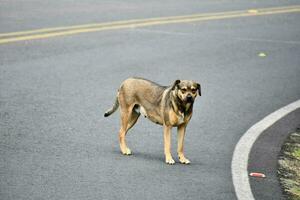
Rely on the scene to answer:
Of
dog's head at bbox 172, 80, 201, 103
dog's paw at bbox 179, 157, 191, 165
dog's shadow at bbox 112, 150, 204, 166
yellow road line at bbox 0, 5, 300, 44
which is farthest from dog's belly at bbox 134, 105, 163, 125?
yellow road line at bbox 0, 5, 300, 44

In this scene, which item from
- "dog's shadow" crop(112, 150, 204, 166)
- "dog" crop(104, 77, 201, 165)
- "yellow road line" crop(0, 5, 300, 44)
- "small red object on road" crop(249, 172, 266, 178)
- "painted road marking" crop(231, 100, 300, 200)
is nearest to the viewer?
"painted road marking" crop(231, 100, 300, 200)

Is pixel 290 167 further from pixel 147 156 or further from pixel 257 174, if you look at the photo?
pixel 147 156

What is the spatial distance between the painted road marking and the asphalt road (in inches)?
4.0

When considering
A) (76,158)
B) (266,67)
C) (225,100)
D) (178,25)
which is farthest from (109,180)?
(178,25)

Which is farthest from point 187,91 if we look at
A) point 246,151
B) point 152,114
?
point 246,151

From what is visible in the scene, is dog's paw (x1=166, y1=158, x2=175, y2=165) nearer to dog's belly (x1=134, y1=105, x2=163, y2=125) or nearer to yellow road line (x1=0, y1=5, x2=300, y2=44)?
dog's belly (x1=134, y1=105, x2=163, y2=125)

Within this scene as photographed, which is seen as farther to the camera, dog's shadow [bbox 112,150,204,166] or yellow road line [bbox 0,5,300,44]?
yellow road line [bbox 0,5,300,44]

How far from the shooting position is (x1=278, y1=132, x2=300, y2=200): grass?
8312mm

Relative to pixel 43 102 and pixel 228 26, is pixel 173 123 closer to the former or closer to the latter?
pixel 43 102

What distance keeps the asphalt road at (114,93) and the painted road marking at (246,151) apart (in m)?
0.10

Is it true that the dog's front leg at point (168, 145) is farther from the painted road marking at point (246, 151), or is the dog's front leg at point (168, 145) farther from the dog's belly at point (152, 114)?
the painted road marking at point (246, 151)

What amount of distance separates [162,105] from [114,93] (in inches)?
149

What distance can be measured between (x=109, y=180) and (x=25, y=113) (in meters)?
3.26

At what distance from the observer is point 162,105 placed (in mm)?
9250
